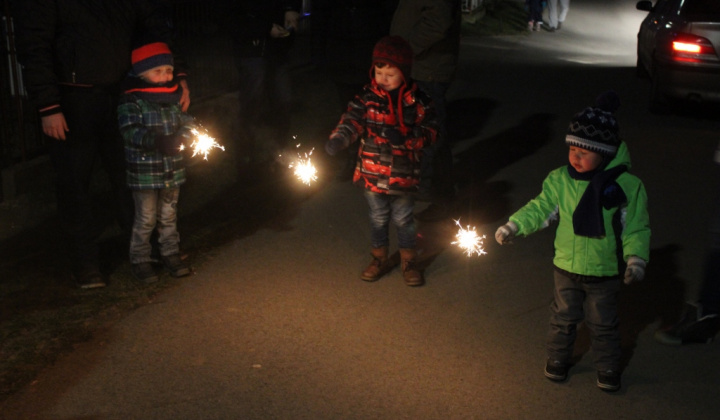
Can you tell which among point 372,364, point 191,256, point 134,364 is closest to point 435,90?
point 191,256

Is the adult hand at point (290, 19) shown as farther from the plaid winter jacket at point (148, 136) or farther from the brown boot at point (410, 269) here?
the brown boot at point (410, 269)

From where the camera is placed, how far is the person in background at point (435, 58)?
686 centimetres

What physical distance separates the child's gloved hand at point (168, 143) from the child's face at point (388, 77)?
4.34ft

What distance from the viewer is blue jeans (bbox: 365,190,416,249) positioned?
5.75 m

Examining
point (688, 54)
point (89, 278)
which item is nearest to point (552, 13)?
point (688, 54)

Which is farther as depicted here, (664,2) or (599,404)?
(664,2)

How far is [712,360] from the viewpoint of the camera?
15.8 ft

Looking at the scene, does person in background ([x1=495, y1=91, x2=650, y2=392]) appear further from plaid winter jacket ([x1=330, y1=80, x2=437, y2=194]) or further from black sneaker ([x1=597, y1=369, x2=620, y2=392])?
plaid winter jacket ([x1=330, y1=80, x2=437, y2=194])

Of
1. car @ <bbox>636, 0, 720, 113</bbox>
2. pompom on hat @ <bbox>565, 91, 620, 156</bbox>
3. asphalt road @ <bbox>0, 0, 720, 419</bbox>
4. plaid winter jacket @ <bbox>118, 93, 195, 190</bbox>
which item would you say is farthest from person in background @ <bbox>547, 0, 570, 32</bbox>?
pompom on hat @ <bbox>565, 91, 620, 156</bbox>

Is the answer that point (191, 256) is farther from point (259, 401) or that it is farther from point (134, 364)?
point (259, 401)

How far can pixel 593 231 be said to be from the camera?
14.1 ft

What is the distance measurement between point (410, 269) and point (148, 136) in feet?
6.41

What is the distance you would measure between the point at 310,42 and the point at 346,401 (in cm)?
1095

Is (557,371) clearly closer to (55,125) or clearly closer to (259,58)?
(55,125)
